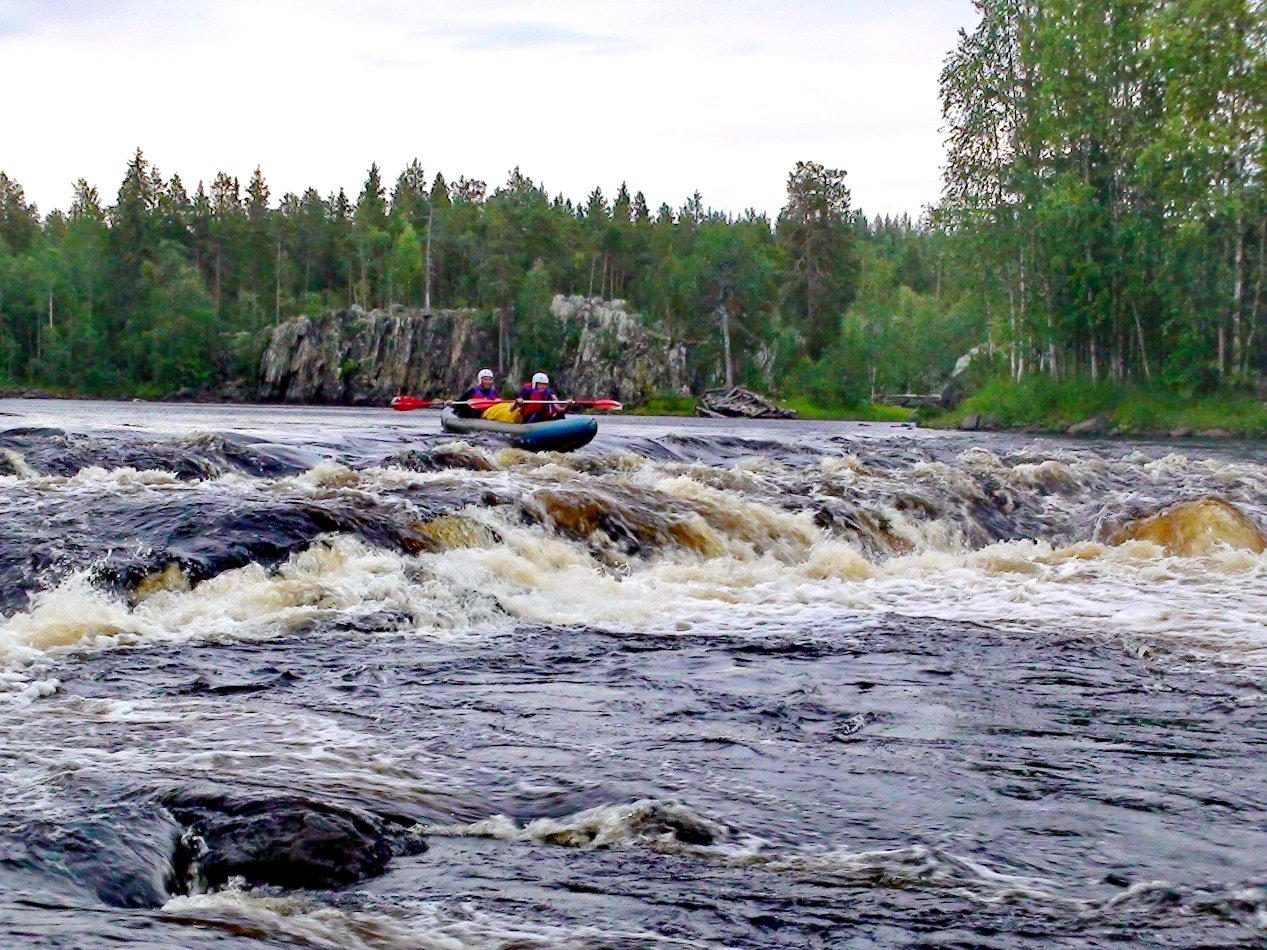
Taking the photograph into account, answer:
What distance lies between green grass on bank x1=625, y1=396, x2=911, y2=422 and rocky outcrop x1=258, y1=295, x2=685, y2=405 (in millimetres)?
5873

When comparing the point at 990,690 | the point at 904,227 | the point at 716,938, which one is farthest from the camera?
the point at 904,227

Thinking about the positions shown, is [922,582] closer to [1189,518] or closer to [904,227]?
[1189,518]

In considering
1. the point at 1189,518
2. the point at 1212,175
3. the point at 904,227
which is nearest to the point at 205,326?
the point at 1212,175

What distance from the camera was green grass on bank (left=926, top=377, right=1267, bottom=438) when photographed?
131ft

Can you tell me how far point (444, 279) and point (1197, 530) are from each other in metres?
90.5

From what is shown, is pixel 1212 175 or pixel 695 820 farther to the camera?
pixel 1212 175

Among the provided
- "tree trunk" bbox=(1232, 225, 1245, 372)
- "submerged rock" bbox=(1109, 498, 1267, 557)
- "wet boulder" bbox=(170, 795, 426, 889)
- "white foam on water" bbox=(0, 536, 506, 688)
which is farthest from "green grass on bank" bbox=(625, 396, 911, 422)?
"wet boulder" bbox=(170, 795, 426, 889)

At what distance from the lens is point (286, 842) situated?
4.72 meters

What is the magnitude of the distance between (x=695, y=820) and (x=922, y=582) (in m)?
7.55

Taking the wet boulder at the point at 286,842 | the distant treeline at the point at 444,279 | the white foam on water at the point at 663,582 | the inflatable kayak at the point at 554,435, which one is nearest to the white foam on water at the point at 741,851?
the wet boulder at the point at 286,842

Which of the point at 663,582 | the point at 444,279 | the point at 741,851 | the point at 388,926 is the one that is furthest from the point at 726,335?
the point at 388,926

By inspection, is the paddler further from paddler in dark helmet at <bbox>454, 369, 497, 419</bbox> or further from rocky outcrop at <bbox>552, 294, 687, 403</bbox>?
rocky outcrop at <bbox>552, 294, 687, 403</bbox>

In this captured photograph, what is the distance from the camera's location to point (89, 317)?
291ft

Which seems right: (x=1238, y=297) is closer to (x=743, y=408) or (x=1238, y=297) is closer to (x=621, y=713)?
(x=743, y=408)
